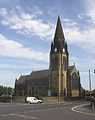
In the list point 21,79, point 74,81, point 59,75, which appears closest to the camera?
point 59,75

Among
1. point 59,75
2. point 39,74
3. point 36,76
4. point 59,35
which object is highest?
point 59,35

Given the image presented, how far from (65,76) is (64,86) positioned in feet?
13.0

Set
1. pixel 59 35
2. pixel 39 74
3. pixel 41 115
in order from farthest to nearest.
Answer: pixel 39 74 → pixel 59 35 → pixel 41 115

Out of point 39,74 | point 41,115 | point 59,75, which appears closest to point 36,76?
point 39,74

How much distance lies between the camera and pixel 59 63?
10712 cm

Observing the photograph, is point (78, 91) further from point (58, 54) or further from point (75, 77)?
point (58, 54)

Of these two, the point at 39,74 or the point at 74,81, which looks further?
the point at 39,74

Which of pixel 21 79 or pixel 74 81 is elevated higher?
pixel 21 79

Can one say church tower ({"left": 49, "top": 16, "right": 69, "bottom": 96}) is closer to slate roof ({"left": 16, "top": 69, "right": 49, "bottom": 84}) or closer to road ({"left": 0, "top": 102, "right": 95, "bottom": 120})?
slate roof ({"left": 16, "top": 69, "right": 49, "bottom": 84})

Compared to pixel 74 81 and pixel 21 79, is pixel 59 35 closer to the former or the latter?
pixel 74 81

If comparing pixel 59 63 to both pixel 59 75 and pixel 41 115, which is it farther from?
pixel 41 115

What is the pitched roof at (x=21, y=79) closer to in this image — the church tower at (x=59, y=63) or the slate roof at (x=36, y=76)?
the slate roof at (x=36, y=76)

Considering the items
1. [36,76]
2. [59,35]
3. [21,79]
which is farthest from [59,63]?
[21,79]

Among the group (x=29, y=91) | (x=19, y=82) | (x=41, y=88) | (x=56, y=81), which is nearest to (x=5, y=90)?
(x=19, y=82)
